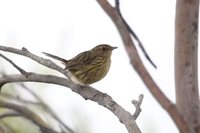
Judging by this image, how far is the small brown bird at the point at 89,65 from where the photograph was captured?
4.48 metres

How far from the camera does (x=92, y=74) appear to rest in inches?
179

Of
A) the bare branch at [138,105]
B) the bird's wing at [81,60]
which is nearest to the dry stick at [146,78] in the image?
the bare branch at [138,105]

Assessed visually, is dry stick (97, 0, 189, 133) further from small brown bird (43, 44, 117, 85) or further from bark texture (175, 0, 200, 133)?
small brown bird (43, 44, 117, 85)

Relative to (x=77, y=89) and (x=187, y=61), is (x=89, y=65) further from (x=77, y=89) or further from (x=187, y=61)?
(x=187, y=61)

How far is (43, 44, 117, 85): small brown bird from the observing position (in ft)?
14.7

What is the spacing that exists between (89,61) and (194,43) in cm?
291

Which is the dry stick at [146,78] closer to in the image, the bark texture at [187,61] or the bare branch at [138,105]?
the bark texture at [187,61]

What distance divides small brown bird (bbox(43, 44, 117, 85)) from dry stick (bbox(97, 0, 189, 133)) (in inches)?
97.1

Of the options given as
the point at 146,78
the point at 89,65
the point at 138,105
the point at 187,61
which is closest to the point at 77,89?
the point at 138,105

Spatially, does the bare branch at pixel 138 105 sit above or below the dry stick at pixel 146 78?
below

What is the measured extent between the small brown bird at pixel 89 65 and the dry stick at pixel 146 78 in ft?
8.09

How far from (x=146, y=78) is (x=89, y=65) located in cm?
311

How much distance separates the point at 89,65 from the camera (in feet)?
15.6

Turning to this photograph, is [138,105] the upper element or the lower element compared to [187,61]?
lower
